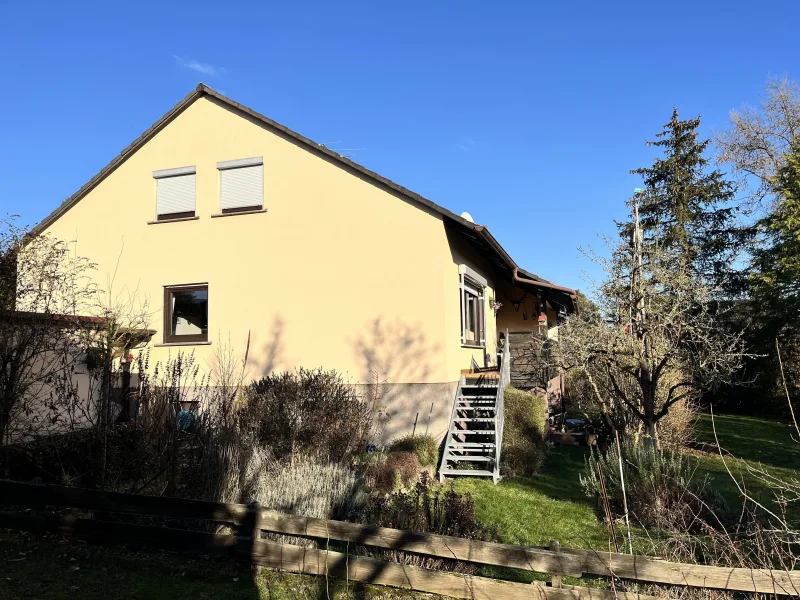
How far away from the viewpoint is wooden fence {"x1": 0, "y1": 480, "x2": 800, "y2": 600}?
3809 millimetres

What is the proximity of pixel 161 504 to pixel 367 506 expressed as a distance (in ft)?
6.72

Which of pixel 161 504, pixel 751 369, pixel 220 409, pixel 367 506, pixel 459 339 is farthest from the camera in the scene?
pixel 751 369

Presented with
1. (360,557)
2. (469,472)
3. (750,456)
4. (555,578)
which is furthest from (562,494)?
(750,456)

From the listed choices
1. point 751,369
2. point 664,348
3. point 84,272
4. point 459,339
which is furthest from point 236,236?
point 751,369

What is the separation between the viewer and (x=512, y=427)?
430 inches

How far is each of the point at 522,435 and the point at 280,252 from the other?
619cm

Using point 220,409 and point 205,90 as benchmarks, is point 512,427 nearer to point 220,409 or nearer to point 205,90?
point 220,409

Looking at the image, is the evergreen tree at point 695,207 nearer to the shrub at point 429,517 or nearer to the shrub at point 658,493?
the shrub at point 658,493

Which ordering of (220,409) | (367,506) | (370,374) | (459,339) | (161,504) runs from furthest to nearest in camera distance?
(459,339) → (370,374) → (220,409) → (367,506) → (161,504)

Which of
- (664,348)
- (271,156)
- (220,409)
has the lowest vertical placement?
(220,409)

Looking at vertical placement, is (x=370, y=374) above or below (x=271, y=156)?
below

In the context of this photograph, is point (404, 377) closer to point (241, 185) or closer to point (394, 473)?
point (394, 473)

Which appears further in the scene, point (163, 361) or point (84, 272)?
point (84, 272)

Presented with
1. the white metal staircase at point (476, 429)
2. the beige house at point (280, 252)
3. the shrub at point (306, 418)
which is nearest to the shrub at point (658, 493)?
the white metal staircase at point (476, 429)
